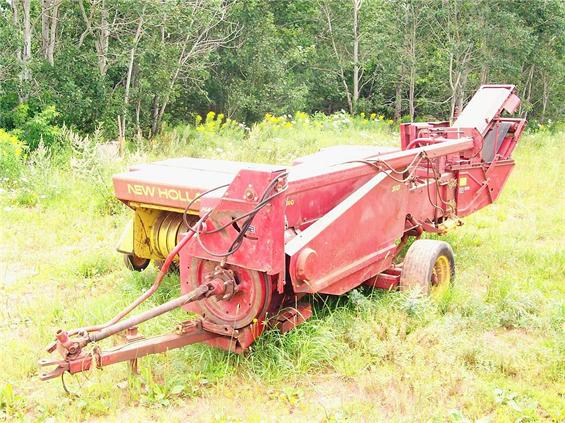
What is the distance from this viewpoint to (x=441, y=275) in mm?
5402

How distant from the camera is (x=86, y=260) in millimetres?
6168

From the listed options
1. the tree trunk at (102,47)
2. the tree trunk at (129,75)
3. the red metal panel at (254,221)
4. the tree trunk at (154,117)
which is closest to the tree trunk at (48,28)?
the tree trunk at (102,47)

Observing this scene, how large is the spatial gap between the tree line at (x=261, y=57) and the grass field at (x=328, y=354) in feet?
21.8

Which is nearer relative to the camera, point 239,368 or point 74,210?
point 239,368

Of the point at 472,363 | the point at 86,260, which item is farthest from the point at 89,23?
the point at 472,363

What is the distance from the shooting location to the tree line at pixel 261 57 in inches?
500

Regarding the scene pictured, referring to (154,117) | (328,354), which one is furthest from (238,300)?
(154,117)

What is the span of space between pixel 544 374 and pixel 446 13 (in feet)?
61.4

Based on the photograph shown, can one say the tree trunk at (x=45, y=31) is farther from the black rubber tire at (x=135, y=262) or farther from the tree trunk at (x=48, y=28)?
the black rubber tire at (x=135, y=262)

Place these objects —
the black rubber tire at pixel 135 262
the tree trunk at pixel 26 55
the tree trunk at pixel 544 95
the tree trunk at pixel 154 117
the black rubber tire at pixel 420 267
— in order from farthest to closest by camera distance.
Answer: the tree trunk at pixel 544 95
the tree trunk at pixel 154 117
the tree trunk at pixel 26 55
the black rubber tire at pixel 135 262
the black rubber tire at pixel 420 267

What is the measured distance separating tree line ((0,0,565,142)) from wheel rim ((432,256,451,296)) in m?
8.40

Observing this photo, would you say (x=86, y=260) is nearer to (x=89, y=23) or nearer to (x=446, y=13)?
(x=89, y=23)

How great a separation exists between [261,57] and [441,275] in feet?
48.4

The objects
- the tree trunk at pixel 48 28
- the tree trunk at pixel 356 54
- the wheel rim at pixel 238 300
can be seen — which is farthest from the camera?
the tree trunk at pixel 356 54
